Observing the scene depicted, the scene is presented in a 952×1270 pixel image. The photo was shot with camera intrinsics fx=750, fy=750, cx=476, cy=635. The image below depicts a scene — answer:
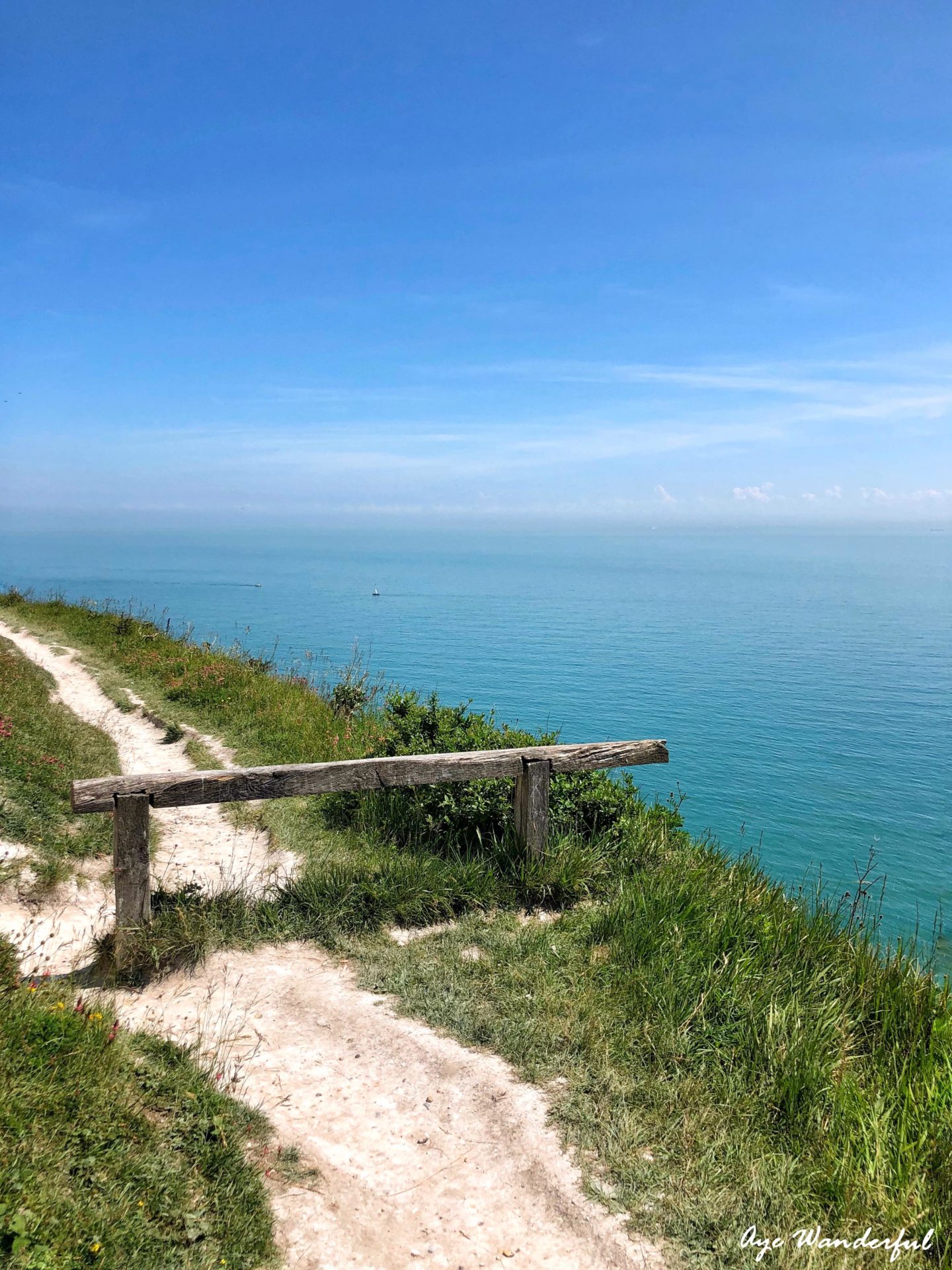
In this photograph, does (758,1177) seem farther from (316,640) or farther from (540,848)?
(316,640)

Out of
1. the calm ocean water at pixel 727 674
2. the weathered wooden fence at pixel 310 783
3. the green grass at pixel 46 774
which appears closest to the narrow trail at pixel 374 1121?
the weathered wooden fence at pixel 310 783

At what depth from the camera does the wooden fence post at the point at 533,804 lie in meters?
8.17

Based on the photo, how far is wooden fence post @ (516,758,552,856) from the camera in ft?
26.8

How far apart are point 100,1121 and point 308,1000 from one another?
7.68 feet

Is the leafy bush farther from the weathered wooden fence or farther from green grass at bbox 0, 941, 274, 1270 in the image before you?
green grass at bbox 0, 941, 274, 1270

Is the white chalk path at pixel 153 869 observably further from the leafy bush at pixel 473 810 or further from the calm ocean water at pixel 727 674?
the calm ocean water at pixel 727 674

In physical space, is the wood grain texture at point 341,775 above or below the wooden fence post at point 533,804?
above

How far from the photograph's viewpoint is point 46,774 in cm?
1061

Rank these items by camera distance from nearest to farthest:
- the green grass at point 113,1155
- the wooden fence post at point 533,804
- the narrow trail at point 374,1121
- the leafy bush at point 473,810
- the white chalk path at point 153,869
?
the green grass at point 113,1155
the narrow trail at point 374,1121
the white chalk path at point 153,869
the wooden fence post at point 533,804
the leafy bush at point 473,810

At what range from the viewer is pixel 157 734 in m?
16.0

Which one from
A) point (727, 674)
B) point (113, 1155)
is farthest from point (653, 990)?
point (727, 674)

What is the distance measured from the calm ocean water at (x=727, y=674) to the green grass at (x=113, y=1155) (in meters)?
12.2

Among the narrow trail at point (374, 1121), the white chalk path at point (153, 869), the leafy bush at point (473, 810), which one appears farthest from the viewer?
the leafy bush at point (473, 810)

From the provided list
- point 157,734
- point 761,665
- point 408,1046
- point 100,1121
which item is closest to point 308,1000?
point 408,1046
